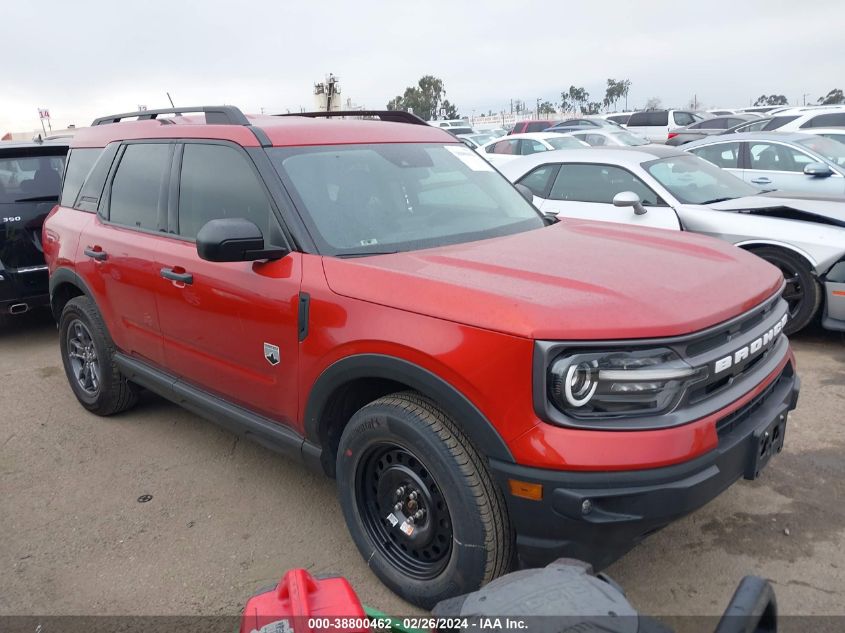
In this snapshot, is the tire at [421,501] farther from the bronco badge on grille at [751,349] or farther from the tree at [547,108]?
the tree at [547,108]

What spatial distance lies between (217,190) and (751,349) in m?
2.51

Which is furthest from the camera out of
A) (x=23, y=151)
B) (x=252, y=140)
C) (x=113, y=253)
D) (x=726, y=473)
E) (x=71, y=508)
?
(x=23, y=151)

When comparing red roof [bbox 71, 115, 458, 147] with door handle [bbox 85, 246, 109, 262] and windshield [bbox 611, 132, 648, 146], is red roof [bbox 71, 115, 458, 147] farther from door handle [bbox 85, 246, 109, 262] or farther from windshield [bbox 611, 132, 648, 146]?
windshield [bbox 611, 132, 648, 146]

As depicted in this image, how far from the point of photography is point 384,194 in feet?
11.1

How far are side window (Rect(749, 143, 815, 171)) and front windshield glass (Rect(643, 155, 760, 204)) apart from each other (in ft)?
8.90

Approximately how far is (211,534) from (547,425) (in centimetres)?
193

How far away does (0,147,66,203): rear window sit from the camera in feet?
21.6

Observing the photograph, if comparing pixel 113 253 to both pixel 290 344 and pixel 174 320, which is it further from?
pixel 290 344

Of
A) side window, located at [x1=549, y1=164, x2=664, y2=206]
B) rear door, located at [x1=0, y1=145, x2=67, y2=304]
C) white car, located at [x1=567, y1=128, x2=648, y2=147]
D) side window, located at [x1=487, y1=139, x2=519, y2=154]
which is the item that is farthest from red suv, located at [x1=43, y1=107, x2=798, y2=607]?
white car, located at [x1=567, y1=128, x2=648, y2=147]

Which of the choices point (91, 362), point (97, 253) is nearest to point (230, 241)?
point (97, 253)

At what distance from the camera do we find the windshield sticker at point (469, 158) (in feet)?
13.1

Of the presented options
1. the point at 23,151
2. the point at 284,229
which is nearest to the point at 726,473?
the point at 284,229

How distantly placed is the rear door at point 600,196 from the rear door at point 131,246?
3.81 metres

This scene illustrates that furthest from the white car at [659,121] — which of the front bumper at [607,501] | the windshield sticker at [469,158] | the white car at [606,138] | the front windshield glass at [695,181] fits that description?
the front bumper at [607,501]
